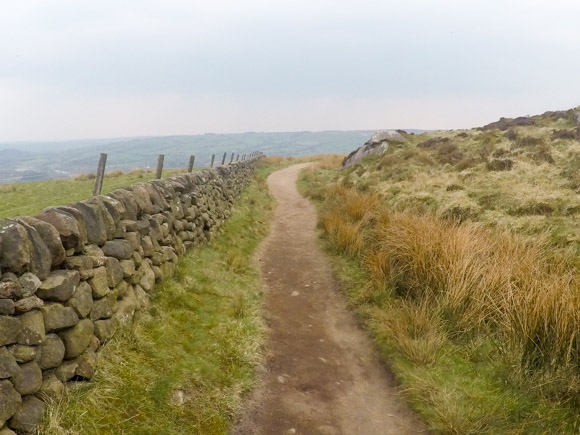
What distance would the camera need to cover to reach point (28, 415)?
2.97 meters

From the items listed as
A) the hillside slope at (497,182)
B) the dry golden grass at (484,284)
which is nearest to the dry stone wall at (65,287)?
the dry golden grass at (484,284)

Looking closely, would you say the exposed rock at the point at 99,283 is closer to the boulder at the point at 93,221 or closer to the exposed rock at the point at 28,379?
the boulder at the point at 93,221

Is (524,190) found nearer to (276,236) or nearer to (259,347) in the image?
(276,236)

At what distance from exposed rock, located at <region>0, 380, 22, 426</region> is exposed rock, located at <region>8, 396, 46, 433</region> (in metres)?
0.07

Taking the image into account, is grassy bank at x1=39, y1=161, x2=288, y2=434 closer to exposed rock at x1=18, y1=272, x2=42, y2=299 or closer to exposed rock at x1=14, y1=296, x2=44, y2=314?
exposed rock at x1=14, y1=296, x2=44, y2=314

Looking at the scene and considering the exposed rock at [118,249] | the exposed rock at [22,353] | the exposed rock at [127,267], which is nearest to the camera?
the exposed rock at [22,353]

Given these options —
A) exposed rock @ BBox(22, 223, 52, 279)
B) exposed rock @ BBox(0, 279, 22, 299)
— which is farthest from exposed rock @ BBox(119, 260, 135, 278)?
exposed rock @ BBox(0, 279, 22, 299)

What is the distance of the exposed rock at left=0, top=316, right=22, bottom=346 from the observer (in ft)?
9.46

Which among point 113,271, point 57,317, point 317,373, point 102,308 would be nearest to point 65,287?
point 57,317

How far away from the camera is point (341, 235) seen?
9.59 m

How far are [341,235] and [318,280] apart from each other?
5.99 ft

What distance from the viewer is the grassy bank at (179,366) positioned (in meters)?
3.44

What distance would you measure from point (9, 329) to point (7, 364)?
25 centimetres

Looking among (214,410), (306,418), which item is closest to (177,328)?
(214,410)
